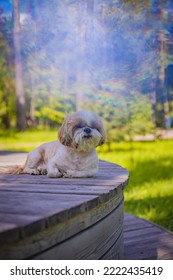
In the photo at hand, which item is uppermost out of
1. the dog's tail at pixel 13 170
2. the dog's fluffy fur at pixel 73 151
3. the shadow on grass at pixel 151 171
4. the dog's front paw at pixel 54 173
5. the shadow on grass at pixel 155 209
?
the dog's fluffy fur at pixel 73 151

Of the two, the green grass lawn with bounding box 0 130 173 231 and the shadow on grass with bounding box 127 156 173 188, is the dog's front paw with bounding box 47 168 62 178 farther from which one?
the shadow on grass with bounding box 127 156 173 188

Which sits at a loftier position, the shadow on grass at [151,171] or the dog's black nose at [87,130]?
the dog's black nose at [87,130]

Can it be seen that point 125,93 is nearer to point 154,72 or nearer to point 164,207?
point 154,72

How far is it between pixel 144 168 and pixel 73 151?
2.51 metres

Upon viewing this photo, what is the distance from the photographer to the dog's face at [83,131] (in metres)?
1.84

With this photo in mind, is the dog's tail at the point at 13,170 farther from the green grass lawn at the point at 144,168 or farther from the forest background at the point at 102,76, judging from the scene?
the green grass lawn at the point at 144,168

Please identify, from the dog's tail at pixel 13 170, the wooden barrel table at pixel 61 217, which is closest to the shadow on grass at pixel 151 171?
the dog's tail at pixel 13 170

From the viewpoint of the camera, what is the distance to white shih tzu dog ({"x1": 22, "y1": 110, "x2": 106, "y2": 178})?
1854 millimetres

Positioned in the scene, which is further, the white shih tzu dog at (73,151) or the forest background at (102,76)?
the forest background at (102,76)

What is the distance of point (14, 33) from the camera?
4129mm

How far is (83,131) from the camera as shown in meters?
1.84

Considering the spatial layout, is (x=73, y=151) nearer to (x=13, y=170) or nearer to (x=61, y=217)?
(x=13, y=170)

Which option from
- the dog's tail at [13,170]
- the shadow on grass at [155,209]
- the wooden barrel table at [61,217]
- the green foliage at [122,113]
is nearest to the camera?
the wooden barrel table at [61,217]

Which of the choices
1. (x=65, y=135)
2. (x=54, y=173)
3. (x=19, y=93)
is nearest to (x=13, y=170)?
(x=54, y=173)
